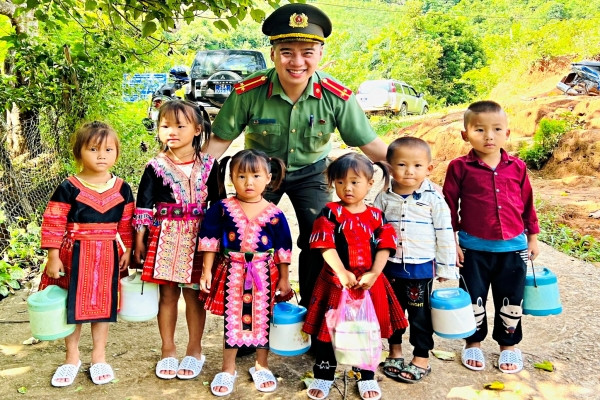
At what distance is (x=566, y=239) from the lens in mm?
6480

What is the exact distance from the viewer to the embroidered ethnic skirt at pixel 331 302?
111 inches

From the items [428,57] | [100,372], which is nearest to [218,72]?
[100,372]

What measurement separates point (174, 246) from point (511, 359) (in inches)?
80.3

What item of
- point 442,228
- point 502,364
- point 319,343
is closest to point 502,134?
point 442,228

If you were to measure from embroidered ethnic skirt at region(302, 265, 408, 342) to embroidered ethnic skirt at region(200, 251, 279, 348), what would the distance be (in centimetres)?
24

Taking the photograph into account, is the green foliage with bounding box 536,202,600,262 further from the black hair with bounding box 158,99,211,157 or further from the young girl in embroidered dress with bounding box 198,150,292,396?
the black hair with bounding box 158,99,211,157

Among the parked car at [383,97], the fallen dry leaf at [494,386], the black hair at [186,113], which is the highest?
the parked car at [383,97]

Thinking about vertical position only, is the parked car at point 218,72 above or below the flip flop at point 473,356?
above

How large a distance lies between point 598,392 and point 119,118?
6.03 meters

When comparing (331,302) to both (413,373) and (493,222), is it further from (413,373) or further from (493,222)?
(493,222)

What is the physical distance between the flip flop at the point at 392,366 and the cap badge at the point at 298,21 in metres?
1.96

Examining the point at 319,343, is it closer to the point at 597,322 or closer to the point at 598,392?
the point at 598,392

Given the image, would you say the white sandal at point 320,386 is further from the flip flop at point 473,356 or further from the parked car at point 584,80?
the parked car at point 584,80

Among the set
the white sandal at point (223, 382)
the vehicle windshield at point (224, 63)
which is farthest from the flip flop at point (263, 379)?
the vehicle windshield at point (224, 63)
